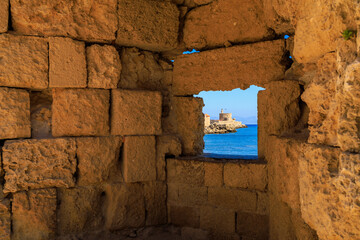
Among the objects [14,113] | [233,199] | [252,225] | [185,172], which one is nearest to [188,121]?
[185,172]

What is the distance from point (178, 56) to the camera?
416cm

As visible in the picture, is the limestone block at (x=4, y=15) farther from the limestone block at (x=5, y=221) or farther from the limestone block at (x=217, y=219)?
the limestone block at (x=217, y=219)

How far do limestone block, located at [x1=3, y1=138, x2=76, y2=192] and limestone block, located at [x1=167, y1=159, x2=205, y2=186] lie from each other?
1.34m

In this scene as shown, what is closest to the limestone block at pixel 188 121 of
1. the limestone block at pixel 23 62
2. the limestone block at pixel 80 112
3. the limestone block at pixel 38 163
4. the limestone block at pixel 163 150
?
the limestone block at pixel 163 150

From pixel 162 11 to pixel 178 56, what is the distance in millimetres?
683


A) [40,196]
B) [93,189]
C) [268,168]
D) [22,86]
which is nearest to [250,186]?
[268,168]

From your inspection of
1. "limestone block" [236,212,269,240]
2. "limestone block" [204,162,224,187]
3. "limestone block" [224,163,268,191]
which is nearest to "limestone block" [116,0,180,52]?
"limestone block" [204,162,224,187]

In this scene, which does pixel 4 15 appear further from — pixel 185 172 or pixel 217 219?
pixel 217 219

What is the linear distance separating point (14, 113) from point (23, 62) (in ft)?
2.06

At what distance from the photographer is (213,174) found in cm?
374

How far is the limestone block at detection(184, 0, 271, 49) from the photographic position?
139 inches

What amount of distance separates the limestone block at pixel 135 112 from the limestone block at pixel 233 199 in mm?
1175

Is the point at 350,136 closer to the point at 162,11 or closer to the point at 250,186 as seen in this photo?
the point at 250,186

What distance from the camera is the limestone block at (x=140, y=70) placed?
391cm
